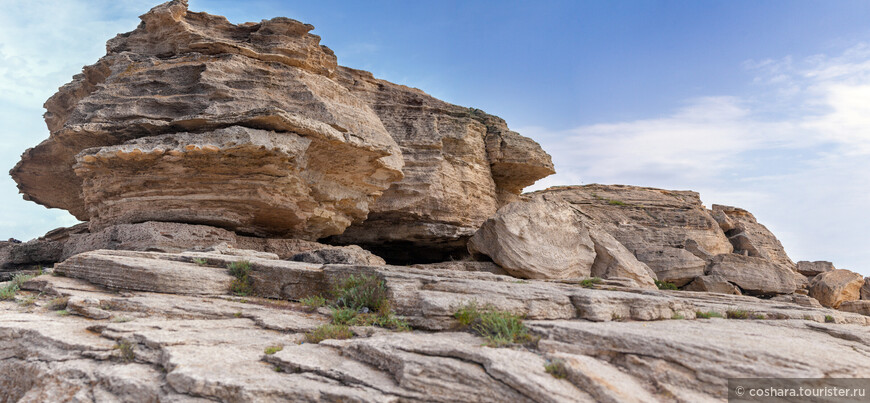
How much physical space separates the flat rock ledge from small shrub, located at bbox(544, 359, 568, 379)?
0.10ft

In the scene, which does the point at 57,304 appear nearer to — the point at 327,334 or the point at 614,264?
the point at 327,334

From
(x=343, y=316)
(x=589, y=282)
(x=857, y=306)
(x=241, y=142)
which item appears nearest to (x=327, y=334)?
(x=343, y=316)

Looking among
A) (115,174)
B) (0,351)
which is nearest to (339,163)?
(115,174)

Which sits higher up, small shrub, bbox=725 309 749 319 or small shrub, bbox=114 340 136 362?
small shrub, bbox=725 309 749 319

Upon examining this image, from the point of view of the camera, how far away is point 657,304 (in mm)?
8188

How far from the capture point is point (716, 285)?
19.2 meters

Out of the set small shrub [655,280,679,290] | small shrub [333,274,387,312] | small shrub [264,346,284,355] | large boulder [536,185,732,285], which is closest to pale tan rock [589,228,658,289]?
small shrub [655,280,679,290]

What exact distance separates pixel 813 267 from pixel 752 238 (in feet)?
11.1

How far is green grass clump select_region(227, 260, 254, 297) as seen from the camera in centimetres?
930

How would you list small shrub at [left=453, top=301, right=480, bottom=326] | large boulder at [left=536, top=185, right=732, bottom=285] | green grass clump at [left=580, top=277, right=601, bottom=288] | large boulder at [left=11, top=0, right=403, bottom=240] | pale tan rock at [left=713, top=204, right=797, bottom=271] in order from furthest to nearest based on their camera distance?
pale tan rock at [left=713, top=204, right=797, bottom=271] → large boulder at [left=536, top=185, right=732, bottom=285] → large boulder at [left=11, top=0, right=403, bottom=240] → green grass clump at [left=580, top=277, right=601, bottom=288] → small shrub at [left=453, top=301, right=480, bottom=326]

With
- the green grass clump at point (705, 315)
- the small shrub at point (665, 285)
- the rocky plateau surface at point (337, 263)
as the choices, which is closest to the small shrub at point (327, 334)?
the rocky plateau surface at point (337, 263)

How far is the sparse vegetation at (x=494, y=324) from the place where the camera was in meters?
5.89

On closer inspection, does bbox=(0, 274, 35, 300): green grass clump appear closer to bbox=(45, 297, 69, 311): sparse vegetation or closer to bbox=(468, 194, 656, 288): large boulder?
bbox=(45, 297, 69, 311): sparse vegetation

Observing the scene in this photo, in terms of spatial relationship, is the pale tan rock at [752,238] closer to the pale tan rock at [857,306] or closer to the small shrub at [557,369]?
the pale tan rock at [857,306]
